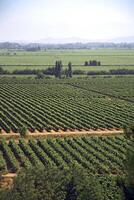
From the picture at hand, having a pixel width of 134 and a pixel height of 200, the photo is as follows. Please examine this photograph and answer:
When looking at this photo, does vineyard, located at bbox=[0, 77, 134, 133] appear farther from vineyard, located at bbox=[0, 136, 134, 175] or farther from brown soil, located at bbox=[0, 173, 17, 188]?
brown soil, located at bbox=[0, 173, 17, 188]

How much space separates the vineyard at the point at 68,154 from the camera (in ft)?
120

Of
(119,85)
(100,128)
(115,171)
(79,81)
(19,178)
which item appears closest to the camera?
(19,178)

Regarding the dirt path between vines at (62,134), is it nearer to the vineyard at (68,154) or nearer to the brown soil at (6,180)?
the vineyard at (68,154)

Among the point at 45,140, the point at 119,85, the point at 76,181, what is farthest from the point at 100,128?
the point at 119,85

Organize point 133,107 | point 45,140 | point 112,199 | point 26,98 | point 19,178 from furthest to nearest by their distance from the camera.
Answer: point 26,98, point 133,107, point 45,140, point 112,199, point 19,178

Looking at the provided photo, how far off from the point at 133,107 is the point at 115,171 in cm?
3214

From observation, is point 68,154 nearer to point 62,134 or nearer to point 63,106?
point 62,134

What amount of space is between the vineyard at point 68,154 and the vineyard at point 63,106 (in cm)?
679

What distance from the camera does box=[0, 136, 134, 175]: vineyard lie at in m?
36.6

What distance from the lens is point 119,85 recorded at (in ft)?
316

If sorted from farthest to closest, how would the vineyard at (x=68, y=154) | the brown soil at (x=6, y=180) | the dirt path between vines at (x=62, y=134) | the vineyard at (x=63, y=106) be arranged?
the vineyard at (x=63, y=106)
the dirt path between vines at (x=62, y=134)
the vineyard at (x=68, y=154)
the brown soil at (x=6, y=180)

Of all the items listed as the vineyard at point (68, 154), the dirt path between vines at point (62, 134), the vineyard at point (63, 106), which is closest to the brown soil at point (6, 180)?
the vineyard at point (68, 154)

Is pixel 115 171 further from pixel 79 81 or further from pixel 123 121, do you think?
pixel 79 81

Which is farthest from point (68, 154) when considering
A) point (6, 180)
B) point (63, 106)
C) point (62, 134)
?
point (63, 106)
